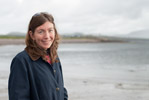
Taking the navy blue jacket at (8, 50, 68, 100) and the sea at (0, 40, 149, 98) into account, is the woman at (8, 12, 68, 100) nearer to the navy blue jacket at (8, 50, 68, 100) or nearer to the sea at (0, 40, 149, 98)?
the navy blue jacket at (8, 50, 68, 100)

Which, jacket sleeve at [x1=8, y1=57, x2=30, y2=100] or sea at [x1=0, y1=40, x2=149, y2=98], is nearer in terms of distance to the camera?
jacket sleeve at [x1=8, y1=57, x2=30, y2=100]

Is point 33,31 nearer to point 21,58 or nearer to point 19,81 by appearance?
point 21,58

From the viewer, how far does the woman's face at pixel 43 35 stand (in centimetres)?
221

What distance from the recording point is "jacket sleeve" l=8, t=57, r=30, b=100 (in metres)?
2.03

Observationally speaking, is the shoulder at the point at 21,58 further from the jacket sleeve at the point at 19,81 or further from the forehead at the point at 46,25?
the forehead at the point at 46,25

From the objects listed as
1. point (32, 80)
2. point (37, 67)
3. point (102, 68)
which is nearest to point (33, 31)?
point (37, 67)

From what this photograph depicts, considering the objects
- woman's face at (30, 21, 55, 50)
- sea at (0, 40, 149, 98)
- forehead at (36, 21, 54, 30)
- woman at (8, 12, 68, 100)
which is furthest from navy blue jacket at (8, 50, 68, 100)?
sea at (0, 40, 149, 98)

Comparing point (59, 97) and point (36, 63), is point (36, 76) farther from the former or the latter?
point (59, 97)

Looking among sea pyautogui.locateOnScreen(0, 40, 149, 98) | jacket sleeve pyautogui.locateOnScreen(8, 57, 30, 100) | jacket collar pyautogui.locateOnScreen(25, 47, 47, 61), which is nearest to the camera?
jacket sleeve pyautogui.locateOnScreen(8, 57, 30, 100)

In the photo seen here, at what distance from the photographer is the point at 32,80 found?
209 cm

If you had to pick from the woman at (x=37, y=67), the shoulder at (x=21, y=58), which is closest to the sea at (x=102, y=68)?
the woman at (x=37, y=67)

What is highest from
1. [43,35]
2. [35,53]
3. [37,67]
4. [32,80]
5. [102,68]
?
[43,35]

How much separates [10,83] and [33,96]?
0.24 metres

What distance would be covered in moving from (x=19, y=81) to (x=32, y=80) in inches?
4.7
